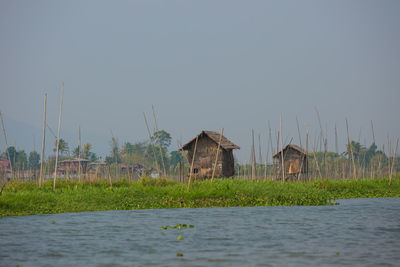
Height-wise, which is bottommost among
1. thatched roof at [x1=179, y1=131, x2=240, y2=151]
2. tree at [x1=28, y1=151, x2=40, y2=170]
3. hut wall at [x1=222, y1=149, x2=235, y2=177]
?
hut wall at [x1=222, y1=149, x2=235, y2=177]

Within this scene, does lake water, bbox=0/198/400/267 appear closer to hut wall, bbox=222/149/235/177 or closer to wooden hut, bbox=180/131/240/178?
wooden hut, bbox=180/131/240/178

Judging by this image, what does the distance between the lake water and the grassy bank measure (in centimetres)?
126

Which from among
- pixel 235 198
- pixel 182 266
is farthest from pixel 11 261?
pixel 235 198

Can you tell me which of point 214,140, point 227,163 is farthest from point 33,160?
point 214,140

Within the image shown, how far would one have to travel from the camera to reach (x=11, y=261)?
8953mm

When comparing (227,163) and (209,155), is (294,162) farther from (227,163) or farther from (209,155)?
(209,155)

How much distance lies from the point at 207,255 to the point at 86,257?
2381mm

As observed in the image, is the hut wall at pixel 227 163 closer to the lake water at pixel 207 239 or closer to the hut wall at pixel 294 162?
the hut wall at pixel 294 162

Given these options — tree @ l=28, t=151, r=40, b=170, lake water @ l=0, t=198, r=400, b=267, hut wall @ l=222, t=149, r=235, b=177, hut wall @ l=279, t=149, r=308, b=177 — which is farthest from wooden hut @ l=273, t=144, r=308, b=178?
tree @ l=28, t=151, r=40, b=170

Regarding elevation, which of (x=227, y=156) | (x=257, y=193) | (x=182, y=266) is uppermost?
(x=227, y=156)

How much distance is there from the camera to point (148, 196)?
19.9 metres

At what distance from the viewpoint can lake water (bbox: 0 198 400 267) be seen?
29.5 ft

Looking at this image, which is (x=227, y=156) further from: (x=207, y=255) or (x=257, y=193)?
(x=207, y=255)

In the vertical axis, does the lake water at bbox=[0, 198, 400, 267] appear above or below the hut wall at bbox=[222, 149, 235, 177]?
below
